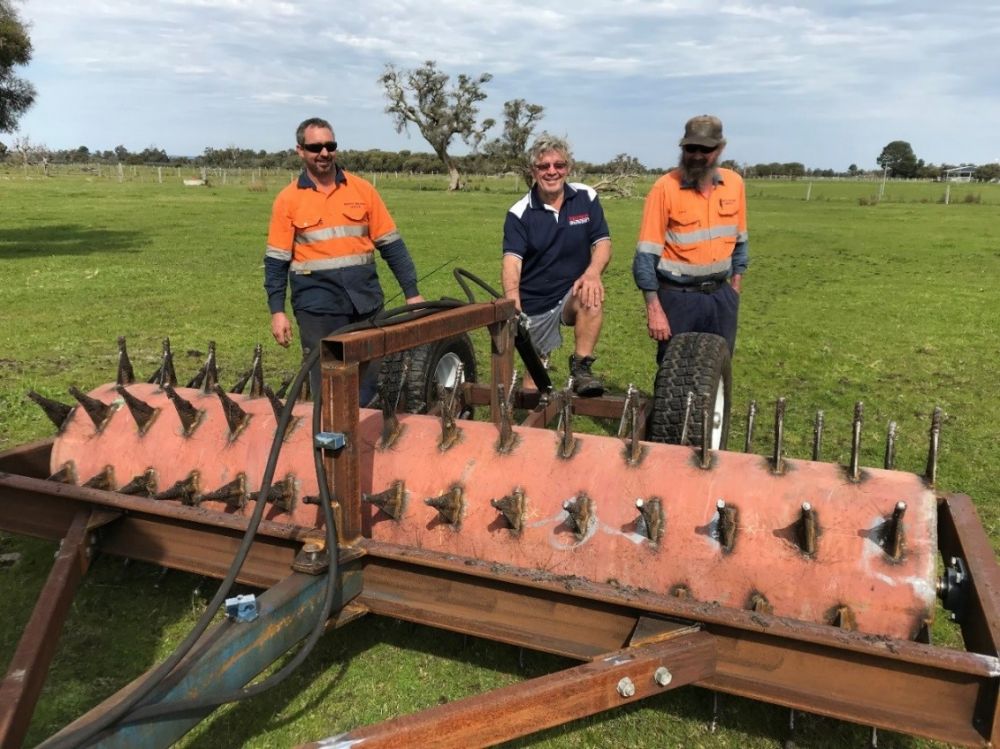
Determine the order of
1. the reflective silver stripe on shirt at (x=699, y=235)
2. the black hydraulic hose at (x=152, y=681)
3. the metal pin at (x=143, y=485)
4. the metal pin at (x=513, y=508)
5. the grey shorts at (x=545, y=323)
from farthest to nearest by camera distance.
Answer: the grey shorts at (x=545, y=323) < the reflective silver stripe on shirt at (x=699, y=235) < the metal pin at (x=143, y=485) < the metal pin at (x=513, y=508) < the black hydraulic hose at (x=152, y=681)

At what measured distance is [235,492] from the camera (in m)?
3.39

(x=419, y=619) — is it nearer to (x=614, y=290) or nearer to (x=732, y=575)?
(x=732, y=575)

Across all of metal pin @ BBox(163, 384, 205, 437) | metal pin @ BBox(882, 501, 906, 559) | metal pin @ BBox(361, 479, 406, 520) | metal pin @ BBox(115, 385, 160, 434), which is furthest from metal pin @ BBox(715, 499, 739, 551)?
metal pin @ BBox(115, 385, 160, 434)

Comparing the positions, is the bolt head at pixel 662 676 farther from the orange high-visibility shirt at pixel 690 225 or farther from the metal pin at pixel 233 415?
the orange high-visibility shirt at pixel 690 225

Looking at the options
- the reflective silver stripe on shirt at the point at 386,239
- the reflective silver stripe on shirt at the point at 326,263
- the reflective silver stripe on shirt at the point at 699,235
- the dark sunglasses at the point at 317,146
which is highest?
the dark sunglasses at the point at 317,146

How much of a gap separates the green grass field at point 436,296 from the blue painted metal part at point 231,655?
0.66 metres

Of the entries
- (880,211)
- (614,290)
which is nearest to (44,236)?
(614,290)

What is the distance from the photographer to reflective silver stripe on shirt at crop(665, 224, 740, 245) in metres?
4.64

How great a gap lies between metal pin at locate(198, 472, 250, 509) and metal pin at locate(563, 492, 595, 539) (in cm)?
139

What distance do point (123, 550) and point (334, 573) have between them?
121cm

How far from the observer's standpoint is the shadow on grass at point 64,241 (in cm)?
1695

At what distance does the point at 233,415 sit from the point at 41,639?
1318mm

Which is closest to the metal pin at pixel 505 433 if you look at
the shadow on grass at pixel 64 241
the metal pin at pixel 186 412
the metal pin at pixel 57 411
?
the metal pin at pixel 186 412

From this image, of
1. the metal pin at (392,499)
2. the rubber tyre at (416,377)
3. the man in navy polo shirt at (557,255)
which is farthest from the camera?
the man in navy polo shirt at (557,255)
